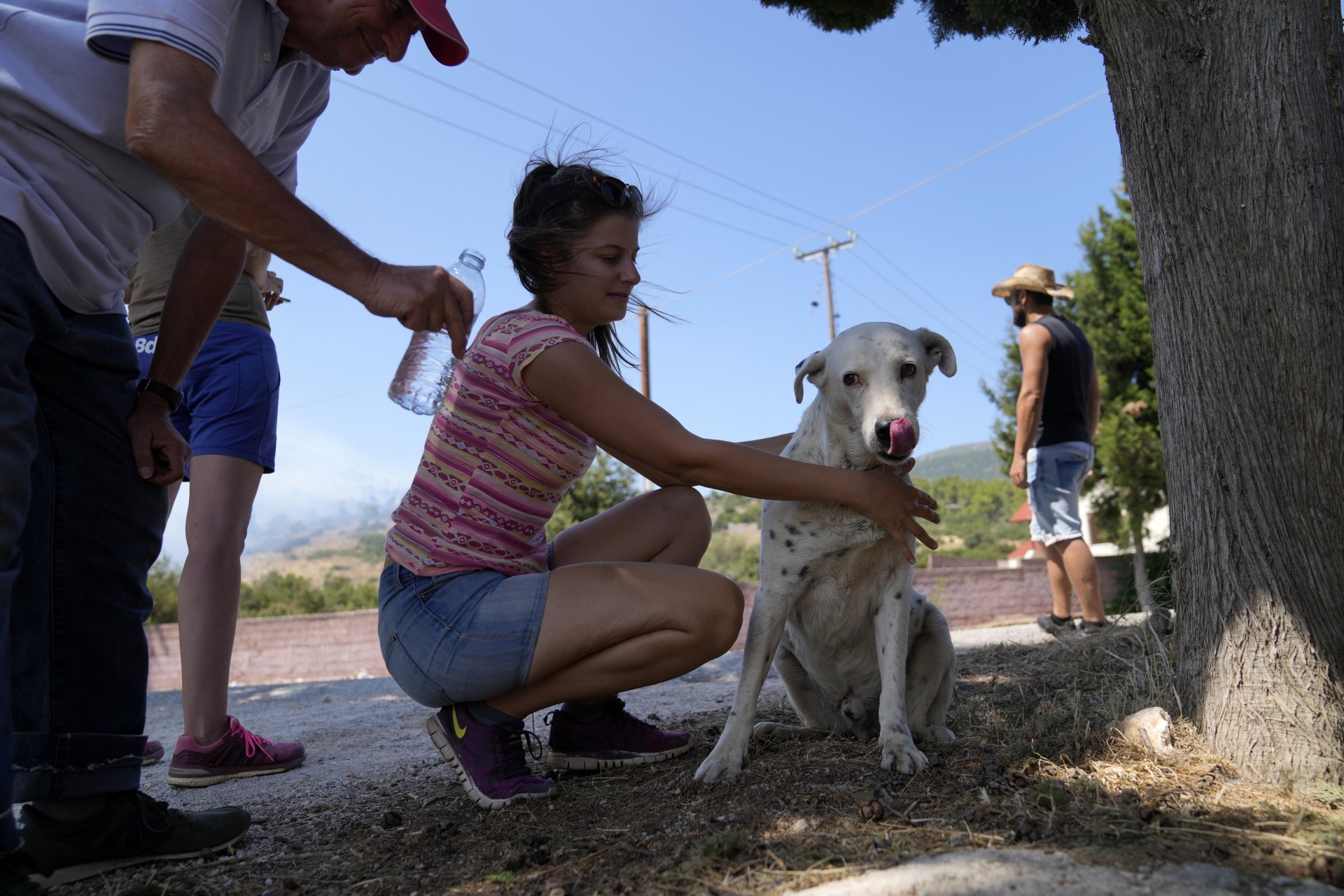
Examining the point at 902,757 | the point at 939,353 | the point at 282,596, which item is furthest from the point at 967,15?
the point at 282,596

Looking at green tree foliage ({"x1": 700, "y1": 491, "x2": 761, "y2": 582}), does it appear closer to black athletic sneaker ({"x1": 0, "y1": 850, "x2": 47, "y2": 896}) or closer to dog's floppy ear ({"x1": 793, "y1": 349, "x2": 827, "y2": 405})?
dog's floppy ear ({"x1": 793, "y1": 349, "x2": 827, "y2": 405})

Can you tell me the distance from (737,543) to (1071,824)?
47240mm

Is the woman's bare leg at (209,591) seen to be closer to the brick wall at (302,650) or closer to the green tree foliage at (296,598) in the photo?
the brick wall at (302,650)

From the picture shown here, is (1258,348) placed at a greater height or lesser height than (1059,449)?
lesser

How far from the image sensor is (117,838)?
2.18 metres

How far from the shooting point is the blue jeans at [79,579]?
2.09 meters

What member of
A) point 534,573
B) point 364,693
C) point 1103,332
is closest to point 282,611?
point 364,693

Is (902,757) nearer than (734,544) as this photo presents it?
Yes

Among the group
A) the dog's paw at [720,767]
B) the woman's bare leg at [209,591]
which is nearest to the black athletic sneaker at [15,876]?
the woman's bare leg at [209,591]

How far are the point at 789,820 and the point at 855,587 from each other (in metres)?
1.00

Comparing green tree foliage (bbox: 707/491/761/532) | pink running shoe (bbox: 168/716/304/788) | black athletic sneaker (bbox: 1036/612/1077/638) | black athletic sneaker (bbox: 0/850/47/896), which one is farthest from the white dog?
green tree foliage (bbox: 707/491/761/532)

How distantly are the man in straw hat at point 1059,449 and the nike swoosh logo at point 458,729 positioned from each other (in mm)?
4256

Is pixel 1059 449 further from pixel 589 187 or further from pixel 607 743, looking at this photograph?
pixel 589 187

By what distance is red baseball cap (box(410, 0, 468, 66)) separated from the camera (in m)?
2.02
